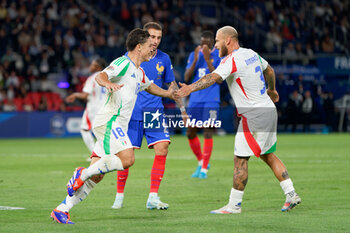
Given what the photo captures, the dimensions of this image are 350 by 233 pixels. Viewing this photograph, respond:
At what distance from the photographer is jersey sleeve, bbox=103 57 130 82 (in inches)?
304

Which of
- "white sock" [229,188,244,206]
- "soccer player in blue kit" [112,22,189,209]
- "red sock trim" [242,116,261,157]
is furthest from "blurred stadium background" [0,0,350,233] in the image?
"red sock trim" [242,116,261,157]

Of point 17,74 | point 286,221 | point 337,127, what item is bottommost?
point 337,127

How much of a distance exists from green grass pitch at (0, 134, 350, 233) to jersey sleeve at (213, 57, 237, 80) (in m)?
1.70

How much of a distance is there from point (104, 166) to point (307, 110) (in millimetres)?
27342

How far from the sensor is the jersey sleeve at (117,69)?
773cm

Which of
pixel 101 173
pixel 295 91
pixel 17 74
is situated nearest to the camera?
pixel 101 173

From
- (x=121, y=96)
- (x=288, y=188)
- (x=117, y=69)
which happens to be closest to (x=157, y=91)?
(x=121, y=96)

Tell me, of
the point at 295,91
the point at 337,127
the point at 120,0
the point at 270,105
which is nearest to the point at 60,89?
the point at 120,0

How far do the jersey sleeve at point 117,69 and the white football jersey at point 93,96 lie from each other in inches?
401

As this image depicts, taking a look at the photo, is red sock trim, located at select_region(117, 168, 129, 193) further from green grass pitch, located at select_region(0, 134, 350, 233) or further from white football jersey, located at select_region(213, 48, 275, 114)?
white football jersey, located at select_region(213, 48, 275, 114)

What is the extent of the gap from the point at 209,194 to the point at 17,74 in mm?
20572

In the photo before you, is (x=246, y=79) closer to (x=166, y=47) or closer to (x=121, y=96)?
(x=121, y=96)

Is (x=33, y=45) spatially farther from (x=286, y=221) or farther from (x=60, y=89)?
(x=286, y=221)

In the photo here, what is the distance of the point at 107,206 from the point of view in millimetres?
9328
